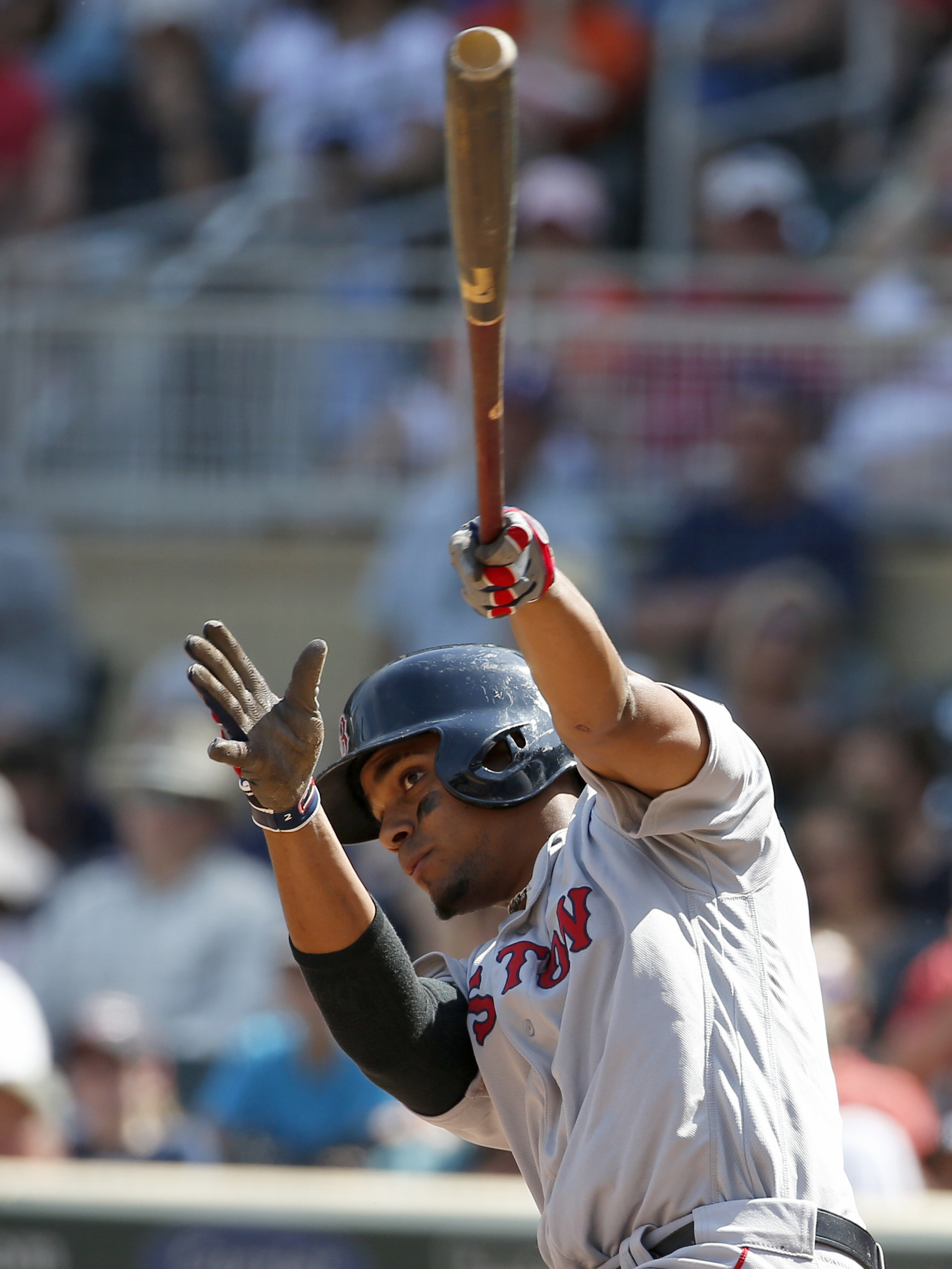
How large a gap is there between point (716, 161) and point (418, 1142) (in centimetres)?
491

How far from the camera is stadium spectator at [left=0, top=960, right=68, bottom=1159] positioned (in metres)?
4.82

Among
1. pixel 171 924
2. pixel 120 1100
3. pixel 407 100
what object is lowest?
pixel 120 1100

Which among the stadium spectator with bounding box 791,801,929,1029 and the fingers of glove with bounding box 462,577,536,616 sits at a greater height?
the fingers of glove with bounding box 462,577,536,616

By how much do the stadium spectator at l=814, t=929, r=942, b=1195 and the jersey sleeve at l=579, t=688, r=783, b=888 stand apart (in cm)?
214

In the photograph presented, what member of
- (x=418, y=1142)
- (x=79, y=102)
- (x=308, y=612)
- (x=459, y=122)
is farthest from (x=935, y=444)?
(x=459, y=122)

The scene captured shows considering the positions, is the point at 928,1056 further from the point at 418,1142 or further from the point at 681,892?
the point at 681,892

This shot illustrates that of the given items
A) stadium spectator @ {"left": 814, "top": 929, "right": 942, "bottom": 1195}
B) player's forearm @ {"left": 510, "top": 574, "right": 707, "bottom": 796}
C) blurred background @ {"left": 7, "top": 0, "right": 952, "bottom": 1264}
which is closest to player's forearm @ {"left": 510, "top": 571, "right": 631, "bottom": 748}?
player's forearm @ {"left": 510, "top": 574, "right": 707, "bottom": 796}

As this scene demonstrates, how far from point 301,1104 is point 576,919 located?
2.88m

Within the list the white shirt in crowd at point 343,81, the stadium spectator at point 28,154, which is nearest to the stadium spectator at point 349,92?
the white shirt in crowd at point 343,81

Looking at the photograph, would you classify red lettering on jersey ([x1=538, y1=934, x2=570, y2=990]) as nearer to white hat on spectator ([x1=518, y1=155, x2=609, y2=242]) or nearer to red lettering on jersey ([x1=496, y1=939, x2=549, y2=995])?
red lettering on jersey ([x1=496, y1=939, x2=549, y2=995])

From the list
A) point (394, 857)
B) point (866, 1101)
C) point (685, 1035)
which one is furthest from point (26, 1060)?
point (685, 1035)

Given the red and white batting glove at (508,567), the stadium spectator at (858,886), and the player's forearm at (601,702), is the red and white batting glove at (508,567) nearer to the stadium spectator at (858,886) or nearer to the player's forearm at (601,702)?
the player's forearm at (601,702)

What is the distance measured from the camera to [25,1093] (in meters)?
4.84

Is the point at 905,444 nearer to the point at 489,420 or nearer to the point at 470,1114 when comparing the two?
the point at 470,1114
